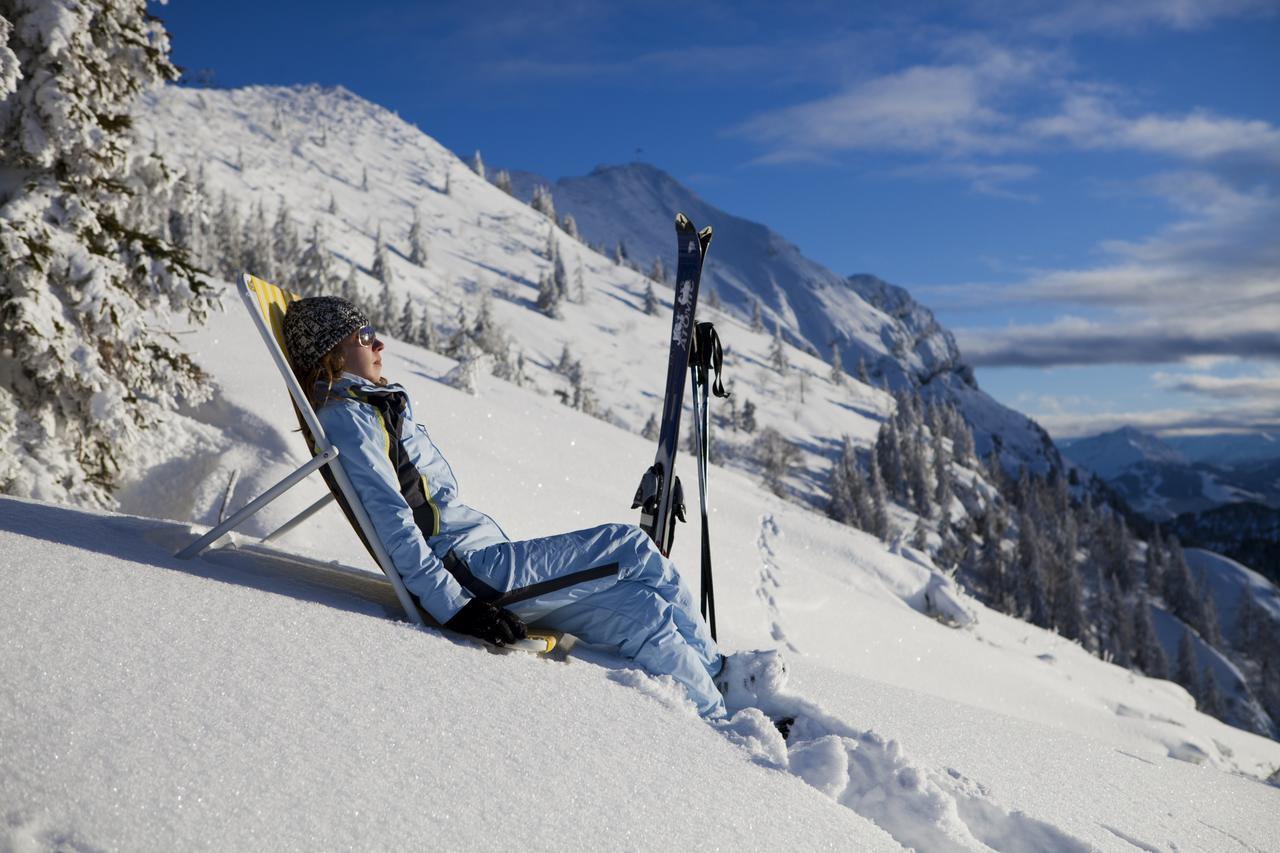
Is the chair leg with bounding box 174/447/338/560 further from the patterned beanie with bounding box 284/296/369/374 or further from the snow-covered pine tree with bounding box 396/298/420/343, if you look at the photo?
the snow-covered pine tree with bounding box 396/298/420/343

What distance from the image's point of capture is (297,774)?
219 cm

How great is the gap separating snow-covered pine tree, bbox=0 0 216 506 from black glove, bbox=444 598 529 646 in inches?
229

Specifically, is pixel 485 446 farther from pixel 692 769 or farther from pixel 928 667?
pixel 692 769

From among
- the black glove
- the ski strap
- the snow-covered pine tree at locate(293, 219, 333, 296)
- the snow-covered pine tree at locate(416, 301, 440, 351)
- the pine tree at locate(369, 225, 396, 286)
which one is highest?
the pine tree at locate(369, 225, 396, 286)

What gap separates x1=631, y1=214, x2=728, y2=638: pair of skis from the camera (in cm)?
557

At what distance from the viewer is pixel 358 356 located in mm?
3992

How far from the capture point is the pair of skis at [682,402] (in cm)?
557

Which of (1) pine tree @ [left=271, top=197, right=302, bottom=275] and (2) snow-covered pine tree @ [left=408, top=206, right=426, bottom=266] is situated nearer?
(1) pine tree @ [left=271, top=197, right=302, bottom=275]

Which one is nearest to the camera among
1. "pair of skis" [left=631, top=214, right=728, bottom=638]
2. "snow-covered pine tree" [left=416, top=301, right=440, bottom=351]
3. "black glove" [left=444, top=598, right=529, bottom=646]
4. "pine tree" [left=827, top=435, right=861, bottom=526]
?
"black glove" [left=444, top=598, right=529, bottom=646]

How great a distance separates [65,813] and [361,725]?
81 cm

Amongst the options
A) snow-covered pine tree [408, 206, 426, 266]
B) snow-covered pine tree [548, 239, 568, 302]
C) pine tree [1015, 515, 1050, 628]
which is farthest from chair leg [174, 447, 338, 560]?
snow-covered pine tree [408, 206, 426, 266]

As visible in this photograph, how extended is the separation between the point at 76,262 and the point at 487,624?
671 centimetres

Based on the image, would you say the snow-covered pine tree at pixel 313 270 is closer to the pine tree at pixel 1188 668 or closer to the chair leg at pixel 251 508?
the chair leg at pixel 251 508

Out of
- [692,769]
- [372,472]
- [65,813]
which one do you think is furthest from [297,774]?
[372,472]
